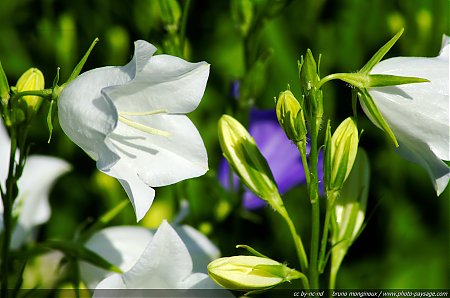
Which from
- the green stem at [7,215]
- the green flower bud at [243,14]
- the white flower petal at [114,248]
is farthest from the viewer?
the green flower bud at [243,14]

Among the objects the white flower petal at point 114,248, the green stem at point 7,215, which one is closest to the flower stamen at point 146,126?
the green stem at point 7,215

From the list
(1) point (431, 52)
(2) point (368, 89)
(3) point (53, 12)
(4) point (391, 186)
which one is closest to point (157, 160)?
(2) point (368, 89)

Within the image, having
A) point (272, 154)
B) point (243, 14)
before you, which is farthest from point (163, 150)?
point (272, 154)

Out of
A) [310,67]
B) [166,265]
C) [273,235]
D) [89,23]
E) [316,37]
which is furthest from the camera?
[89,23]

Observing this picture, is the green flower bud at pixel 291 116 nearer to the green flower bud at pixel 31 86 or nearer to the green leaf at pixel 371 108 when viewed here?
the green leaf at pixel 371 108

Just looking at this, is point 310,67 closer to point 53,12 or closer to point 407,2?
point 407,2

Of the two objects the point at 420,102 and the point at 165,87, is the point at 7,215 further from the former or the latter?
the point at 420,102

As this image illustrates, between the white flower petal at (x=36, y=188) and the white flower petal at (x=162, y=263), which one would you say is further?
the white flower petal at (x=36, y=188)
